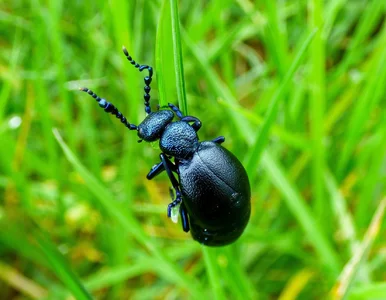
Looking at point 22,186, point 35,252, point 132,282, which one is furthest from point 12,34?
point 132,282

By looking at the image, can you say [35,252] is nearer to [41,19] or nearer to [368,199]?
[41,19]

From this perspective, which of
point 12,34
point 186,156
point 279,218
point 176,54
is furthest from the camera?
point 12,34

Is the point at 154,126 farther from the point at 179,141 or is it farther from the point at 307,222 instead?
the point at 307,222

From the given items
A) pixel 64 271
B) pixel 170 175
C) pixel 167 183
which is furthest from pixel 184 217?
pixel 167 183

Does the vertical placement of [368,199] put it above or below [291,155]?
below

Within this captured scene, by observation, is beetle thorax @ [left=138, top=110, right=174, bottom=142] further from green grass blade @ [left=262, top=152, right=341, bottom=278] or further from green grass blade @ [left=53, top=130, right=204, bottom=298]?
green grass blade @ [left=262, top=152, right=341, bottom=278]

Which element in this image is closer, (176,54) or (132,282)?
(176,54)

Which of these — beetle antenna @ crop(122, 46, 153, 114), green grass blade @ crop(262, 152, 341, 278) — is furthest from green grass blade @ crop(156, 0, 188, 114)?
green grass blade @ crop(262, 152, 341, 278)
